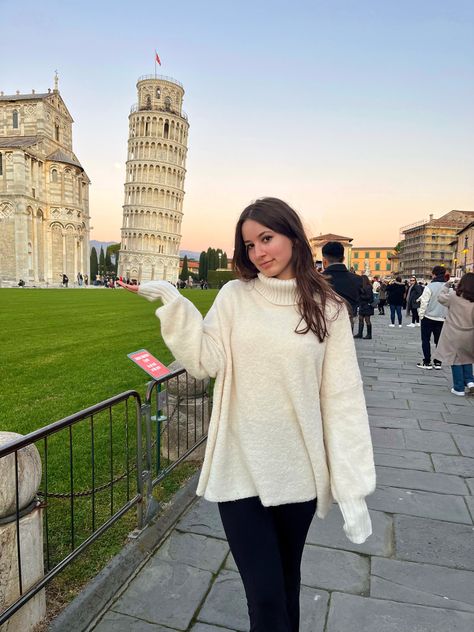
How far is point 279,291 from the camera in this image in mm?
1764

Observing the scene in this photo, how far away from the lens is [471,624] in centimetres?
243

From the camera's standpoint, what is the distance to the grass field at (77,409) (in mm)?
3217

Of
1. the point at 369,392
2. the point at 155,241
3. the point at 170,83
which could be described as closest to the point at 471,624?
the point at 369,392

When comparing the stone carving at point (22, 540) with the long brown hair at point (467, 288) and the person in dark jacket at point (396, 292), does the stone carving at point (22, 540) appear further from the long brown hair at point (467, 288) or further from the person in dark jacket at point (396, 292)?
the person in dark jacket at point (396, 292)

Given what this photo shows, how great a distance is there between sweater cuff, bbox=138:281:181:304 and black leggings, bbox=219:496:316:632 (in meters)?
0.83

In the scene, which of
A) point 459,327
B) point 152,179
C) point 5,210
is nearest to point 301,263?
point 459,327

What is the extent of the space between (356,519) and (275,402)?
0.55 metres

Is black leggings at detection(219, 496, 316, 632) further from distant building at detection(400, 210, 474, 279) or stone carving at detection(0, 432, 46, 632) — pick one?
distant building at detection(400, 210, 474, 279)

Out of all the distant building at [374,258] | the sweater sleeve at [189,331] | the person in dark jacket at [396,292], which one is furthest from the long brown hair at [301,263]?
the distant building at [374,258]

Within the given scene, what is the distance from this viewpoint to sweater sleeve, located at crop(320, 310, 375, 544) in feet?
5.70

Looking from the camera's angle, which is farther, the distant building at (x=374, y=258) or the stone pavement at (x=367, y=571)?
the distant building at (x=374, y=258)

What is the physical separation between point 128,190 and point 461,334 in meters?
85.6

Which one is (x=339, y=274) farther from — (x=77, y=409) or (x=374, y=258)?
(x=374, y=258)

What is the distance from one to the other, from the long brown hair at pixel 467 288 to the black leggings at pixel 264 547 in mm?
6124
